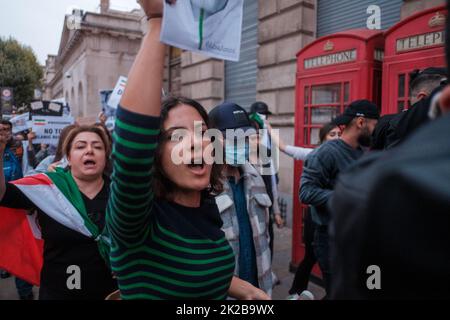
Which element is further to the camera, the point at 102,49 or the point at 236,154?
the point at 102,49

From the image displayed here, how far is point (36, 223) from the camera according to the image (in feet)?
8.07

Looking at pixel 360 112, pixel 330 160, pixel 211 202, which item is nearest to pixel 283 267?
Answer: pixel 330 160

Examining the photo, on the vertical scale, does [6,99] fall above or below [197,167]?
above

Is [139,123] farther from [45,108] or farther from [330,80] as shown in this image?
[45,108]

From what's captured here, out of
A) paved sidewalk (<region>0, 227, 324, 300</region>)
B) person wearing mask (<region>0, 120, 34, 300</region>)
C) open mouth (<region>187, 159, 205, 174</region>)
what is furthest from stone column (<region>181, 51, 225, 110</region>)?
open mouth (<region>187, 159, 205, 174</region>)

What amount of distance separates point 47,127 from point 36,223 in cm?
551

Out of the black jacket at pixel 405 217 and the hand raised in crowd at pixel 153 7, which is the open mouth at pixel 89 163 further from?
the black jacket at pixel 405 217

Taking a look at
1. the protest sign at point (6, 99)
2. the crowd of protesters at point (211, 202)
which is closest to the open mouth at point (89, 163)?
the crowd of protesters at point (211, 202)

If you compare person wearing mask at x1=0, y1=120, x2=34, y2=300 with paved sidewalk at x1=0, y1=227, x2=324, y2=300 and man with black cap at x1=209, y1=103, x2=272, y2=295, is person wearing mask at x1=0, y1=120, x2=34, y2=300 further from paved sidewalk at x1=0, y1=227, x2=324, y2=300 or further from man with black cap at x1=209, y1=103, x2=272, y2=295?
man with black cap at x1=209, y1=103, x2=272, y2=295

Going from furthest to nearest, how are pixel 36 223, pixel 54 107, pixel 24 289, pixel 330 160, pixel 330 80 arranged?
1. pixel 54 107
2. pixel 330 80
3. pixel 24 289
4. pixel 330 160
5. pixel 36 223

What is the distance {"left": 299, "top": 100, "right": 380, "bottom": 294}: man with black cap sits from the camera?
303 centimetres
